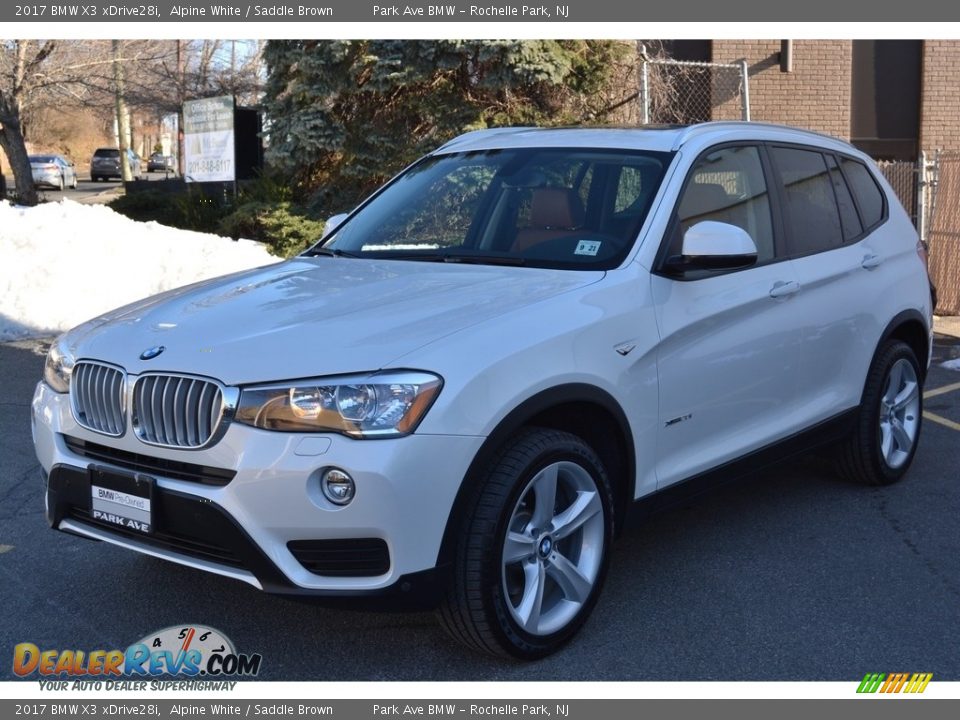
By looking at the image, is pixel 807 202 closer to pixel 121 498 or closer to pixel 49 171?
pixel 121 498

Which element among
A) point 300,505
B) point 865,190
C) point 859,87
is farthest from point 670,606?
point 859,87

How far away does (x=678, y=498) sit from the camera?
14.2 ft

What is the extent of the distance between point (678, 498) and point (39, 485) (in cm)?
341

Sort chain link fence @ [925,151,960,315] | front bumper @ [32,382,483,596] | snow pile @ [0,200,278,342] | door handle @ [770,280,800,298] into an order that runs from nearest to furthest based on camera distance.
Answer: front bumper @ [32,382,483,596] < door handle @ [770,280,800,298] < snow pile @ [0,200,278,342] < chain link fence @ [925,151,960,315]

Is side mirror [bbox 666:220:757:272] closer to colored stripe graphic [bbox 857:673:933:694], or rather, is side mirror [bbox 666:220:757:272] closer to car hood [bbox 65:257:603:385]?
car hood [bbox 65:257:603:385]

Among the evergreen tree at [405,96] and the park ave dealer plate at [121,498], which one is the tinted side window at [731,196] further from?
the evergreen tree at [405,96]

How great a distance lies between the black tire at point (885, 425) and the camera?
5629mm

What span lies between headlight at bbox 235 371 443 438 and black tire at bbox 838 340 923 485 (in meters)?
3.17


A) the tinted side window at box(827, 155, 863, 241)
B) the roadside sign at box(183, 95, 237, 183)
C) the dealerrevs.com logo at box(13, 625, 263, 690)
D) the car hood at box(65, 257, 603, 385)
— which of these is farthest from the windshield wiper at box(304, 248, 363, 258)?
the roadside sign at box(183, 95, 237, 183)

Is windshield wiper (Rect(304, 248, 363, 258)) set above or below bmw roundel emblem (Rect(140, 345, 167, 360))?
above

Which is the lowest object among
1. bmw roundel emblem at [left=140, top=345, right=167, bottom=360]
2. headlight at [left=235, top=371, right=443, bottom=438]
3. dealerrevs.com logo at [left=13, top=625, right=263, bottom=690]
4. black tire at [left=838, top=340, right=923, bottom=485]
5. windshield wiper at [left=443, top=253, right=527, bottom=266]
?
dealerrevs.com logo at [left=13, top=625, right=263, bottom=690]

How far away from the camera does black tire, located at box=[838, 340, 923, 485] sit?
5629 mm

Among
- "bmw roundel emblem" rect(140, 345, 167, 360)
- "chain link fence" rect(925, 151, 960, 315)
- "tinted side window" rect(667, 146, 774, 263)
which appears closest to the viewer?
"bmw roundel emblem" rect(140, 345, 167, 360)

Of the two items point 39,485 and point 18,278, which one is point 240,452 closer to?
point 39,485
